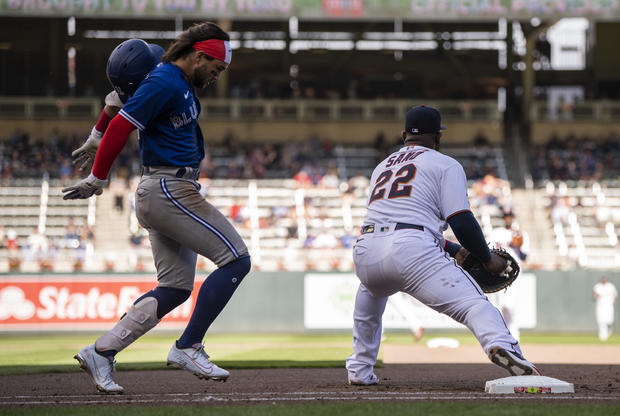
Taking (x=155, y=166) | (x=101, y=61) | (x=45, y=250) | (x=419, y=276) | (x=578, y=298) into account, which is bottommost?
(x=578, y=298)

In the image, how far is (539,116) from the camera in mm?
34000

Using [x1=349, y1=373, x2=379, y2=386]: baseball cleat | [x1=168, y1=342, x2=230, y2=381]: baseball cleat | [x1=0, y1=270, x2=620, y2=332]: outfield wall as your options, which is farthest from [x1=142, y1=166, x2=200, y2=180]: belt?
[x1=0, y1=270, x2=620, y2=332]: outfield wall

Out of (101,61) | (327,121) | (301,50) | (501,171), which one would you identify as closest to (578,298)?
(501,171)

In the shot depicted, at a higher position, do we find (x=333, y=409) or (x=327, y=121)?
(x=327, y=121)

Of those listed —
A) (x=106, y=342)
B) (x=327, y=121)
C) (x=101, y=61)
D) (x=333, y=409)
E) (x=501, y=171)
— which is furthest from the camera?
(x=101, y=61)

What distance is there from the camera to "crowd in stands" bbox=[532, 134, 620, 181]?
1155 inches

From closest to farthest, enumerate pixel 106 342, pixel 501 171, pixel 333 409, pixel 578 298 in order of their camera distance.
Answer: pixel 333 409, pixel 106 342, pixel 578 298, pixel 501 171

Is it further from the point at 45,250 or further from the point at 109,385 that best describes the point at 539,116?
the point at 109,385

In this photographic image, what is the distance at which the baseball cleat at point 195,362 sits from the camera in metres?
5.72

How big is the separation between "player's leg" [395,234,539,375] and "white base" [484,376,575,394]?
0.09 meters

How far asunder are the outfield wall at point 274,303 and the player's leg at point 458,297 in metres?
13.7

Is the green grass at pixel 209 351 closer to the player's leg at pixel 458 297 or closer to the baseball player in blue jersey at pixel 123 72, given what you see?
the baseball player in blue jersey at pixel 123 72

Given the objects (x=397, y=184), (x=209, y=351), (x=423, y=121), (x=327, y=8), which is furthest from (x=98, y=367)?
(x=327, y=8)

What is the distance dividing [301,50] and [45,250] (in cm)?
1943
